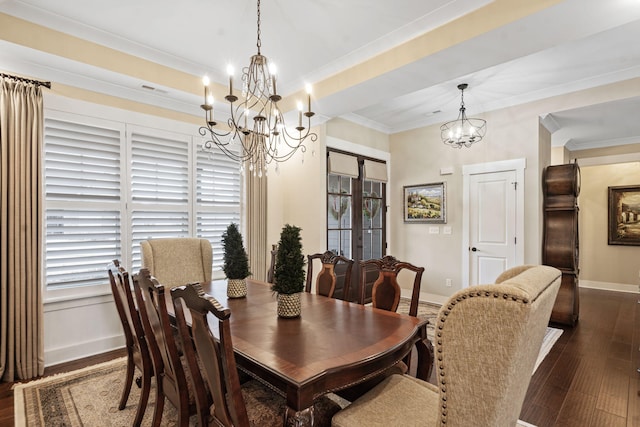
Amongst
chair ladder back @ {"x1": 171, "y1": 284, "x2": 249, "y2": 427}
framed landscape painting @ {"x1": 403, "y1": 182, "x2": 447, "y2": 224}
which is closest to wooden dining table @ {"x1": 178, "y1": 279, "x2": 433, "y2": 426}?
chair ladder back @ {"x1": 171, "y1": 284, "x2": 249, "y2": 427}

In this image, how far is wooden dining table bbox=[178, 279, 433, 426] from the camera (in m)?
1.23

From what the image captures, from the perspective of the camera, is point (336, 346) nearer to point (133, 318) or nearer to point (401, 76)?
point (133, 318)

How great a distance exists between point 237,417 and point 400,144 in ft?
16.8

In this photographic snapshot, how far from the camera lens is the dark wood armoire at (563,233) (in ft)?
13.3

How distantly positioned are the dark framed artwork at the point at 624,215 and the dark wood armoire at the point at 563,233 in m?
3.40

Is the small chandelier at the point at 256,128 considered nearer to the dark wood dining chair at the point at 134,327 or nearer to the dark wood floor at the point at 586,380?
the dark wood dining chair at the point at 134,327

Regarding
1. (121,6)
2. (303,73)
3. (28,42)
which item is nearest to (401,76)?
(303,73)

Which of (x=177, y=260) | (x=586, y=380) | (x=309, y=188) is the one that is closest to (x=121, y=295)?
(x=177, y=260)

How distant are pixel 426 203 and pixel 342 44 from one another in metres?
3.04

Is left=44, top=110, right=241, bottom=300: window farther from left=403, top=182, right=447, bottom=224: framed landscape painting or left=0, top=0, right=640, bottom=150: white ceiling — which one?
left=403, top=182, right=447, bottom=224: framed landscape painting

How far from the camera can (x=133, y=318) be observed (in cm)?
190

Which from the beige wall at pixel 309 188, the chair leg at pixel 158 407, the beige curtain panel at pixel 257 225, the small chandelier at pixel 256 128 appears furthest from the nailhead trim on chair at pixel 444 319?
the beige curtain panel at pixel 257 225

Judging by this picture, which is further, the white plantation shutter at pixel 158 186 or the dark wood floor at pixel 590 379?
the white plantation shutter at pixel 158 186

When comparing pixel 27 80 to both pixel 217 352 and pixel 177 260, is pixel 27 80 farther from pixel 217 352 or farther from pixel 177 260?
pixel 217 352
